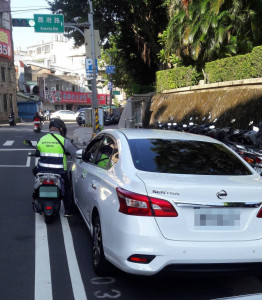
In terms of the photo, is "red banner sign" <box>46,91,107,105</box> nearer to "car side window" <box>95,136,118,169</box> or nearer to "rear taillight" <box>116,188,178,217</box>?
"car side window" <box>95,136,118,169</box>

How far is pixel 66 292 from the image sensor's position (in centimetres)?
371

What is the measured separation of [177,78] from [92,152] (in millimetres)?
20677

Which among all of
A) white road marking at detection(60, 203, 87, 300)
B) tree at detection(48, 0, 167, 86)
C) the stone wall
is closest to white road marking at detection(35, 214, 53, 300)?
white road marking at detection(60, 203, 87, 300)

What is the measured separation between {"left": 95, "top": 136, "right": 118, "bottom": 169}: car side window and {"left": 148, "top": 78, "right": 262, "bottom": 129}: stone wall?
1117 cm

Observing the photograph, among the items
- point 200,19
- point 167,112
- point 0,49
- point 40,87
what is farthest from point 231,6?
point 40,87

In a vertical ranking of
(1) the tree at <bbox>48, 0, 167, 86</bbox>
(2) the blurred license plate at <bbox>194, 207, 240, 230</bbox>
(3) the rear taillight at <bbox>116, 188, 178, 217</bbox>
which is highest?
(1) the tree at <bbox>48, 0, 167, 86</bbox>

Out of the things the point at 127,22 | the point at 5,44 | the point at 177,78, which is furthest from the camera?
the point at 5,44

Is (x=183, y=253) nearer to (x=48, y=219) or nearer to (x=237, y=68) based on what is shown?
(x=48, y=219)

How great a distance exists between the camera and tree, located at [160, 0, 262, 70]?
1902 centimetres

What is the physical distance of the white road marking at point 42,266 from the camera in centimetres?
370

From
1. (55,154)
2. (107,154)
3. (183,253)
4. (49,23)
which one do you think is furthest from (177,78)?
(183,253)

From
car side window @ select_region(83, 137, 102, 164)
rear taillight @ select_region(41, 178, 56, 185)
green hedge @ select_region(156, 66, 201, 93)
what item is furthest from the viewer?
green hedge @ select_region(156, 66, 201, 93)

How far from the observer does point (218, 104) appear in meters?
18.6

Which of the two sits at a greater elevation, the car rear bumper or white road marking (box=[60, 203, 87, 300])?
the car rear bumper
